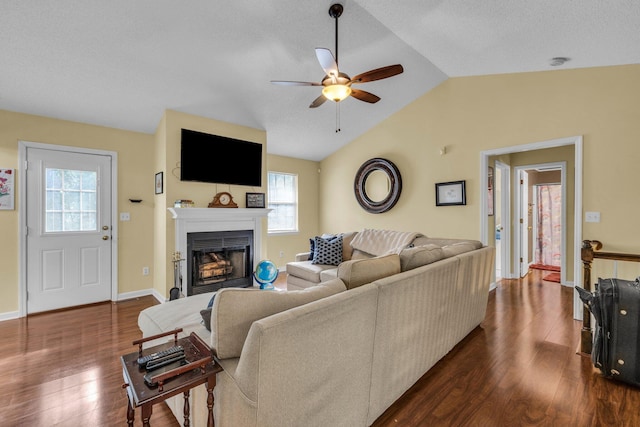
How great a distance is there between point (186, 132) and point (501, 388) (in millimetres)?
4216

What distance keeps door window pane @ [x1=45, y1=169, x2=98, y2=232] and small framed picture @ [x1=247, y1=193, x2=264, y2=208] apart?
6.57 ft

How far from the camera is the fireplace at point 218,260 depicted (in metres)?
3.92

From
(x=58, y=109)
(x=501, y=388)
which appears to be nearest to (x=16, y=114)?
(x=58, y=109)

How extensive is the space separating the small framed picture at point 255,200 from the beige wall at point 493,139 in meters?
1.89

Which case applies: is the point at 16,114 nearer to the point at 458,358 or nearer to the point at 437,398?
the point at 437,398

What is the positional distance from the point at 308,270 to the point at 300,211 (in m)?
2.43

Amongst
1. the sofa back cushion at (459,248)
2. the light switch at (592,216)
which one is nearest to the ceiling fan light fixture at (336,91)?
the sofa back cushion at (459,248)

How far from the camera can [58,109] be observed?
3.38 m

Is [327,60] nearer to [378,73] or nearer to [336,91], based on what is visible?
[336,91]

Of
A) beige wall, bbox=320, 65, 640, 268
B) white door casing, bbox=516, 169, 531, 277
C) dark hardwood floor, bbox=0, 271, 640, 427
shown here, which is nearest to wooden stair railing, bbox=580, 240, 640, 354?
dark hardwood floor, bbox=0, 271, 640, 427

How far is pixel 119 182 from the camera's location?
3.99 meters

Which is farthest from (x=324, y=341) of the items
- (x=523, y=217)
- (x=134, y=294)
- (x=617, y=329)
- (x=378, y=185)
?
(x=523, y=217)

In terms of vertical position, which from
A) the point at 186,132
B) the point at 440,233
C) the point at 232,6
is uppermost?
the point at 232,6

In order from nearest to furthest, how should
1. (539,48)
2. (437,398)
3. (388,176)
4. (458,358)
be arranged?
(437,398), (458,358), (539,48), (388,176)
